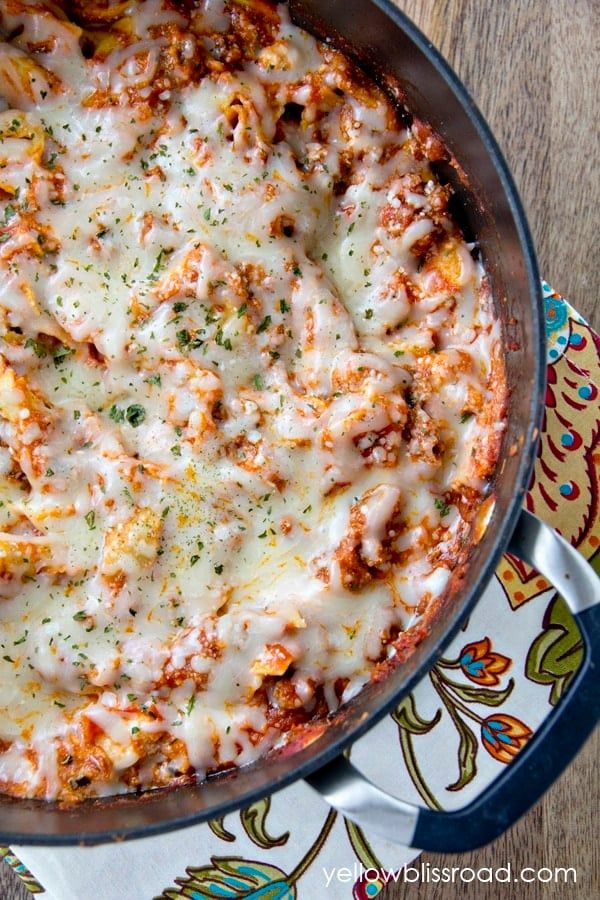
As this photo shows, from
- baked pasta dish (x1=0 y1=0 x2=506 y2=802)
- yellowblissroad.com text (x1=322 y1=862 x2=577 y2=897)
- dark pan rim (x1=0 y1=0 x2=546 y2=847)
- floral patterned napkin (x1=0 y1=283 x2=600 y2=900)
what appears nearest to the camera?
dark pan rim (x1=0 y1=0 x2=546 y2=847)

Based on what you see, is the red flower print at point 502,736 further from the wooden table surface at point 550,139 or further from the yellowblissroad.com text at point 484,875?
the yellowblissroad.com text at point 484,875

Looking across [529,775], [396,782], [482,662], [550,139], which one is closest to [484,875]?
[396,782]

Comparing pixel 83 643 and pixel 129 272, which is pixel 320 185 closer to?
pixel 129 272

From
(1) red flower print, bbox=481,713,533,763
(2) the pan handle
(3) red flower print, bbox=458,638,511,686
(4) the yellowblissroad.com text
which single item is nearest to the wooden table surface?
(4) the yellowblissroad.com text

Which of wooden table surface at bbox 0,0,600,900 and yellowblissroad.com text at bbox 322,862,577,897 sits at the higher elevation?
wooden table surface at bbox 0,0,600,900

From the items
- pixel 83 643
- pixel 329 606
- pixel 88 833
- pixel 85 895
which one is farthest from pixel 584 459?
pixel 85 895

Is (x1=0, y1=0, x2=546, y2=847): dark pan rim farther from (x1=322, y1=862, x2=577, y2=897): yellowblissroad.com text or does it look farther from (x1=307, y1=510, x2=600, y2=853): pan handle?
(x1=322, y1=862, x2=577, y2=897): yellowblissroad.com text

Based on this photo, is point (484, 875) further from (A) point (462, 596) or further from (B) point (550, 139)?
(B) point (550, 139)
